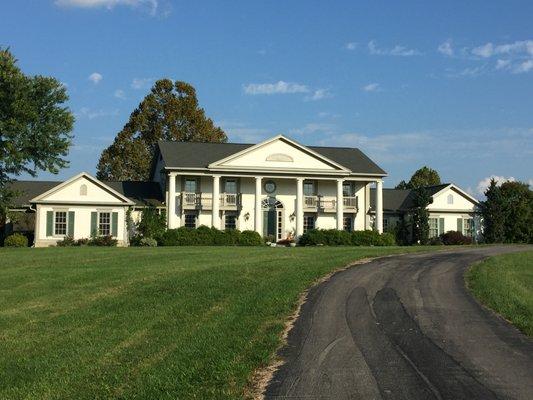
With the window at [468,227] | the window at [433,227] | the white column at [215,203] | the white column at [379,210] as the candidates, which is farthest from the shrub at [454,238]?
the white column at [215,203]

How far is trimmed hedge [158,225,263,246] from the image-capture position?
39.4 metres

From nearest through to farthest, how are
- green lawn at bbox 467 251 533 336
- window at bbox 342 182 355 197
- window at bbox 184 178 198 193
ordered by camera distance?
1. green lawn at bbox 467 251 533 336
2. window at bbox 184 178 198 193
3. window at bbox 342 182 355 197

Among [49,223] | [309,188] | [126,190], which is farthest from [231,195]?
[49,223]

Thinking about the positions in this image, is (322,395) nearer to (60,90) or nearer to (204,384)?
(204,384)

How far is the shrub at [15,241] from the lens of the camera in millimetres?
39031

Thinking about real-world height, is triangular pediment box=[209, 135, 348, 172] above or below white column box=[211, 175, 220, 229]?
above

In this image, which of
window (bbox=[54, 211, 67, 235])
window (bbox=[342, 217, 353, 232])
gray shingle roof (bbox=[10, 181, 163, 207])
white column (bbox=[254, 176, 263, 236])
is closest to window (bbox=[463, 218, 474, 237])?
window (bbox=[342, 217, 353, 232])

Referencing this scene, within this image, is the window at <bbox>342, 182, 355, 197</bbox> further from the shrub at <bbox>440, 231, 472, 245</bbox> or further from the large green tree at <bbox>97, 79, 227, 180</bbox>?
the large green tree at <bbox>97, 79, 227, 180</bbox>

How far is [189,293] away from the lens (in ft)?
50.7

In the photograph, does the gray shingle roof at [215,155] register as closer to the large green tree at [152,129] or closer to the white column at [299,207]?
the white column at [299,207]

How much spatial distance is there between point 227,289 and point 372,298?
3.64 m

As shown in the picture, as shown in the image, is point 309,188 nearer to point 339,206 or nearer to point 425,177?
point 339,206

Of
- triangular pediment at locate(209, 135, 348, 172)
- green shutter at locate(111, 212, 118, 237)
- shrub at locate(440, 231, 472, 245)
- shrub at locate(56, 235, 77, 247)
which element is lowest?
shrub at locate(56, 235, 77, 247)

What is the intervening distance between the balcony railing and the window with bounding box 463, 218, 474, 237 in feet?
58.2
